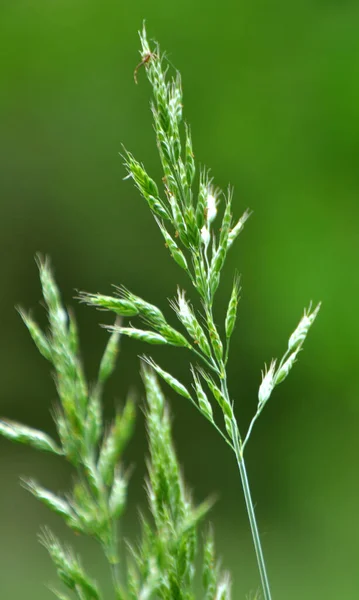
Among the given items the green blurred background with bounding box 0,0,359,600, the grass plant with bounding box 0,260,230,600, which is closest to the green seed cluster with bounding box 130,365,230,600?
the grass plant with bounding box 0,260,230,600

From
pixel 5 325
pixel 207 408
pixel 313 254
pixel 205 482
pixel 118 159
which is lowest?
pixel 207 408

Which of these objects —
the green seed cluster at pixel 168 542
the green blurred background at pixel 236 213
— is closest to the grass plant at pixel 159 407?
the green seed cluster at pixel 168 542

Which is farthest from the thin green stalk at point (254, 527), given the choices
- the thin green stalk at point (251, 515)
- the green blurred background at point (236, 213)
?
the green blurred background at point (236, 213)

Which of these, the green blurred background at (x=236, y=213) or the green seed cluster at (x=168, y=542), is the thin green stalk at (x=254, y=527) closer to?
the green seed cluster at (x=168, y=542)

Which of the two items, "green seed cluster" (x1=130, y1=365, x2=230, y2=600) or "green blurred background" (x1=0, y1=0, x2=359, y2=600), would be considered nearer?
"green seed cluster" (x1=130, y1=365, x2=230, y2=600)

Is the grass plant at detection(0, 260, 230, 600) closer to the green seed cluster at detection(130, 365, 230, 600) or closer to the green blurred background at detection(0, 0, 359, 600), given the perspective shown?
the green seed cluster at detection(130, 365, 230, 600)

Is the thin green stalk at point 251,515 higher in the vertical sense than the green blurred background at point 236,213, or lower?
lower

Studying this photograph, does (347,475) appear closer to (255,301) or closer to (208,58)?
(255,301)

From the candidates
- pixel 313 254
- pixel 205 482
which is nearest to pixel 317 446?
pixel 205 482

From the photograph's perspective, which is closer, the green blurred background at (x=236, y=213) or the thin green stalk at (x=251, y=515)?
the thin green stalk at (x=251, y=515)
